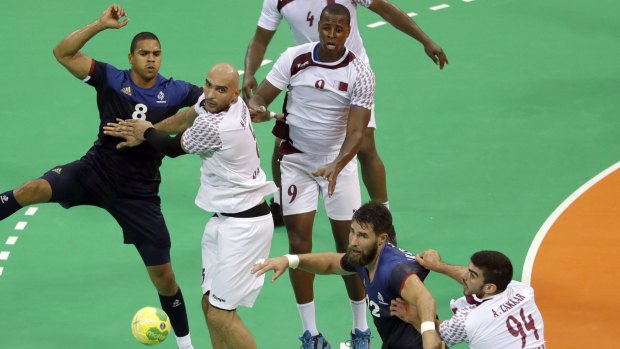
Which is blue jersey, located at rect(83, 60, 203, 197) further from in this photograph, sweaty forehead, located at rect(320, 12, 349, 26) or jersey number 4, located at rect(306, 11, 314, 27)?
jersey number 4, located at rect(306, 11, 314, 27)

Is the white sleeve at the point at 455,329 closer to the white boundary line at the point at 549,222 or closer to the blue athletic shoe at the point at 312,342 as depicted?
the blue athletic shoe at the point at 312,342

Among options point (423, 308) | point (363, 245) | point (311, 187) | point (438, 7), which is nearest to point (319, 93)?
point (311, 187)

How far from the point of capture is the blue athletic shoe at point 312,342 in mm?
11820

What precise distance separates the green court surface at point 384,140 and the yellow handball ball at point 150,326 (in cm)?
76

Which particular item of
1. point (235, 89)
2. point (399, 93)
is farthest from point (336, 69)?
point (399, 93)

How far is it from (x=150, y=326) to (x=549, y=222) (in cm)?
509

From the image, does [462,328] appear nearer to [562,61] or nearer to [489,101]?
[489,101]

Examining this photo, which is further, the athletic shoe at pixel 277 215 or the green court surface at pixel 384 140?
the athletic shoe at pixel 277 215

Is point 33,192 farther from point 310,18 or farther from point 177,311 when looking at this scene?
point 310,18

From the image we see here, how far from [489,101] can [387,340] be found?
7.42 metres

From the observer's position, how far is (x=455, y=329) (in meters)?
9.85

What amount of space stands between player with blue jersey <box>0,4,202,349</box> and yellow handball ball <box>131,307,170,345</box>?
1.35ft

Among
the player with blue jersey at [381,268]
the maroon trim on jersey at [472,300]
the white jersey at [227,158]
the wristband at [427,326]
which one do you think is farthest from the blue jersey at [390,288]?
the white jersey at [227,158]

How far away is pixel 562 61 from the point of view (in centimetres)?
1823
